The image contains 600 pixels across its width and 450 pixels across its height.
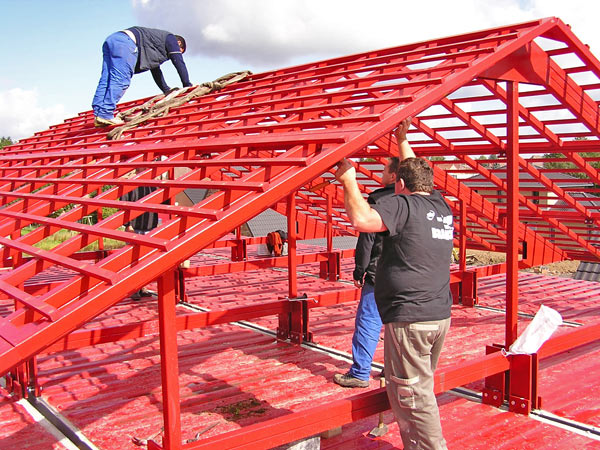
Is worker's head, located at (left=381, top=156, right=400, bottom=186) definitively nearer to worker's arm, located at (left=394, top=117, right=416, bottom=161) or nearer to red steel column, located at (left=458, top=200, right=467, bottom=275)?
worker's arm, located at (left=394, top=117, right=416, bottom=161)

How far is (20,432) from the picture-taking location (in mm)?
4371

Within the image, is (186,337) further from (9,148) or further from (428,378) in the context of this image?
(9,148)

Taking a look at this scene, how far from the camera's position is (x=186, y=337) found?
689 centimetres

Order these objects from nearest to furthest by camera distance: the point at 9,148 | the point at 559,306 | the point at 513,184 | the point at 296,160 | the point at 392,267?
the point at 296,160
the point at 392,267
the point at 513,184
the point at 559,306
the point at 9,148

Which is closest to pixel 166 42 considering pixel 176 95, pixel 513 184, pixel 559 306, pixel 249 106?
pixel 176 95

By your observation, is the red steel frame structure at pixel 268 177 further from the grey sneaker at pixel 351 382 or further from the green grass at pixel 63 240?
the green grass at pixel 63 240

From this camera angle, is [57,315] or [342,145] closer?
[57,315]

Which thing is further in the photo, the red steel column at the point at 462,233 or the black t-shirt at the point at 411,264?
the red steel column at the point at 462,233

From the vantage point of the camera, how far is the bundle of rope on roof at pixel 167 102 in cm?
682

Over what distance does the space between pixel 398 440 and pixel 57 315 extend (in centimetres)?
256

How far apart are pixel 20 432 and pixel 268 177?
2.81 meters

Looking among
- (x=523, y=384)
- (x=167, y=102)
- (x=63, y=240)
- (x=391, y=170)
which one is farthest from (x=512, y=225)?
(x=63, y=240)

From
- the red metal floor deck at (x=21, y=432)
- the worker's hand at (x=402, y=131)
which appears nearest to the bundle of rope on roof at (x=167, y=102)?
the red metal floor deck at (x=21, y=432)

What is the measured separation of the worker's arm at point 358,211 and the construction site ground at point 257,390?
1730 mm
